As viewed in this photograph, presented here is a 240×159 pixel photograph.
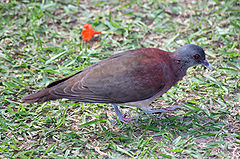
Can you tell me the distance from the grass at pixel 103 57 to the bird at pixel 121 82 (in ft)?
1.59

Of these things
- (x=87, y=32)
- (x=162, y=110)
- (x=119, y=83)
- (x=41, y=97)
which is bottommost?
(x=162, y=110)

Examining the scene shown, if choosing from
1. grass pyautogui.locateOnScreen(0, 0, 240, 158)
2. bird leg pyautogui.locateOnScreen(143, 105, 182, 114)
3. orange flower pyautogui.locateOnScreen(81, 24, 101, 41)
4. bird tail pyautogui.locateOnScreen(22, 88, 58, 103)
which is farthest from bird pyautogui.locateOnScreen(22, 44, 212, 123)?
orange flower pyautogui.locateOnScreen(81, 24, 101, 41)

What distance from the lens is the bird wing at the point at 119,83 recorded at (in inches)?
169

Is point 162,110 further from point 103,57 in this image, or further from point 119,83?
point 103,57

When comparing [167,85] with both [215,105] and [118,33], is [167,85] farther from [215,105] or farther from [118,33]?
[118,33]

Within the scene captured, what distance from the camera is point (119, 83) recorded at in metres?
4.30

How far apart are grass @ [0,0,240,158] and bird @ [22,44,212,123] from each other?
1.59 ft

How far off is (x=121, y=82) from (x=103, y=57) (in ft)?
5.76

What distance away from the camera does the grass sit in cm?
432

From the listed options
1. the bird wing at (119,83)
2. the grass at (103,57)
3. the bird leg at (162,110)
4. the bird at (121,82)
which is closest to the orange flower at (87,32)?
the grass at (103,57)

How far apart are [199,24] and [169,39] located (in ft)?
2.56

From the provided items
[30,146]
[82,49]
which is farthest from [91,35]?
[30,146]

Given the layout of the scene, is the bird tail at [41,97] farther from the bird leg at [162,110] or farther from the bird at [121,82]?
the bird leg at [162,110]

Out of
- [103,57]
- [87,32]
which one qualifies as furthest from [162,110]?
[87,32]
